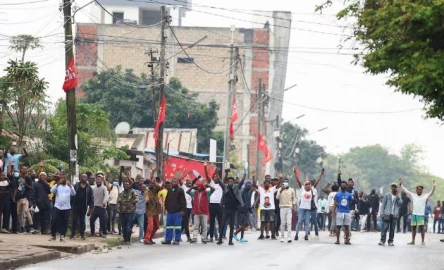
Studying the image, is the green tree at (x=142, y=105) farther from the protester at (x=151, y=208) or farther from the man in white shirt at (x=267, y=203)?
the protester at (x=151, y=208)

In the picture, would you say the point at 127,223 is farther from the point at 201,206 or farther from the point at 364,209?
the point at 364,209

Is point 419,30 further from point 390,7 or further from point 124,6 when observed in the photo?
point 124,6

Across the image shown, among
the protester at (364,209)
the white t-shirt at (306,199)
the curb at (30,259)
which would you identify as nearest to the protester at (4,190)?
the curb at (30,259)

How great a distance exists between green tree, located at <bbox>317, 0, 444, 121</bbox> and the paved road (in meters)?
3.55

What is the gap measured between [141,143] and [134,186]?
26.4 meters

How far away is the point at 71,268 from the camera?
66.3 feet

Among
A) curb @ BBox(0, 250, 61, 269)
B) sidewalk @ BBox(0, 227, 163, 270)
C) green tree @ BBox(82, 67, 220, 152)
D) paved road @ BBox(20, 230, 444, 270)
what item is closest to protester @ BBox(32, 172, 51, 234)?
sidewalk @ BBox(0, 227, 163, 270)

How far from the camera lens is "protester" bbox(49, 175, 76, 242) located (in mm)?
26891

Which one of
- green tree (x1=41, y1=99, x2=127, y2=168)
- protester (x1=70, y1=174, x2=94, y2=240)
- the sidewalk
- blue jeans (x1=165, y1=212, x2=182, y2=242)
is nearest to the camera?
the sidewalk

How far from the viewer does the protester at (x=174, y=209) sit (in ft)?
98.7

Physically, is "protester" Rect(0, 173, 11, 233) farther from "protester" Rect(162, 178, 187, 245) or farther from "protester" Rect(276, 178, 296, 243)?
"protester" Rect(276, 178, 296, 243)

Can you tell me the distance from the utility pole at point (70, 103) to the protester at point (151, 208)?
7.91 ft

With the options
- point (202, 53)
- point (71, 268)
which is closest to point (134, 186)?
point (71, 268)

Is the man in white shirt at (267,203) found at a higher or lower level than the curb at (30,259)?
higher
